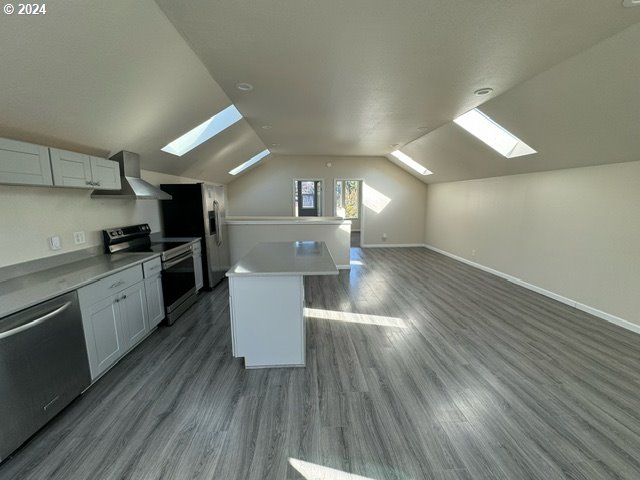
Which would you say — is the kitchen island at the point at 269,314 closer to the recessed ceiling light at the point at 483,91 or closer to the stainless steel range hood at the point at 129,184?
the stainless steel range hood at the point at 129,184

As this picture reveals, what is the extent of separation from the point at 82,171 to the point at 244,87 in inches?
67.8

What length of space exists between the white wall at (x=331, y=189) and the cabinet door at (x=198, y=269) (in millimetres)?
3670

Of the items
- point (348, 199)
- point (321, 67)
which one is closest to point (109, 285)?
point (321, 67)

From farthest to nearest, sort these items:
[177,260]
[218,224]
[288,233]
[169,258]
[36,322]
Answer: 1. [288,233]
2. [218,224]
3. [177,260]
4. [169,258]
5. [36,322]

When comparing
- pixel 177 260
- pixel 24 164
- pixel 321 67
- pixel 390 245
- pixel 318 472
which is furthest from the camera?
pixel 390 245

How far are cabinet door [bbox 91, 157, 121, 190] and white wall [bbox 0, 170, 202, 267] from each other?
0.26 m

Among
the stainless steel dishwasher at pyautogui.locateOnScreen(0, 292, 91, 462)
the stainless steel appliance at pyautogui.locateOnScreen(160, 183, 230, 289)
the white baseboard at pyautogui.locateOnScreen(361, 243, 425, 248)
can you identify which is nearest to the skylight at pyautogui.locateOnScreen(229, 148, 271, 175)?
the stainless steel appliance at pyautogui.locateOnScreen(160, 183, 230, 289)

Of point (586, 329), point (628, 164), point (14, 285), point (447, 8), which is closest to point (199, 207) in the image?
point (14, 285)

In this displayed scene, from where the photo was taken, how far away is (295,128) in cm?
452

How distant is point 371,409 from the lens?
1912 millimetres

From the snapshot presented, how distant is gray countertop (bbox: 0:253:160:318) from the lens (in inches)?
62.1

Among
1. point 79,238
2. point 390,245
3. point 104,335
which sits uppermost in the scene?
point 79,238

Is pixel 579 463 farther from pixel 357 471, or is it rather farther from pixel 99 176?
pixel 99 176

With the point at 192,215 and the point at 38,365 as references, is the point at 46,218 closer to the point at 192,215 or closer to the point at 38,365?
the point at 38,365
